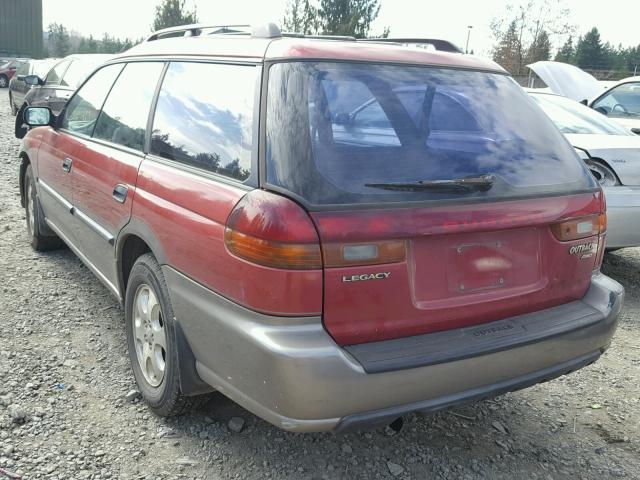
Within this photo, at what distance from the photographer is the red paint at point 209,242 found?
7.15ft

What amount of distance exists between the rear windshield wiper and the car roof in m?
0.59

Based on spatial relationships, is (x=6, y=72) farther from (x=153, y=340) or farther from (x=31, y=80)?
(x=153, y=340)

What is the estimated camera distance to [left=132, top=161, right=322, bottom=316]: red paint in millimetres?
2180

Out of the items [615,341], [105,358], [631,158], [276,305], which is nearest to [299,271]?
[276,305]

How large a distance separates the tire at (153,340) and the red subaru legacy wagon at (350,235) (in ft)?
0.04

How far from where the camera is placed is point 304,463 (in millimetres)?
2768

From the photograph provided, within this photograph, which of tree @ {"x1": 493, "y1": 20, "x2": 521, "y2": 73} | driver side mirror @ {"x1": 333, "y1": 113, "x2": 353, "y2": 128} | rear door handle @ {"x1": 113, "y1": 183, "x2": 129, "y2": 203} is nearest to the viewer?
driver side mirror @ {"x1": 333, "y1": 113, "x2": 353, "y2": 128}

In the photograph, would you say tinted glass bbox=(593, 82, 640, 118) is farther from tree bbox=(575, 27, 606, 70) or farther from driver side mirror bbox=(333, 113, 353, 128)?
tree bbox=(575, 27, 606, 70)

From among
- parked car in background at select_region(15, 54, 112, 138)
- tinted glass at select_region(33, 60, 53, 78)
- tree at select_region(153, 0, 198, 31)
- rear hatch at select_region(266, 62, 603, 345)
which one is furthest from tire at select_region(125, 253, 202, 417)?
tree at select_region(153, 0, 198, 31)

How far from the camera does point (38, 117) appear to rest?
4578 mm

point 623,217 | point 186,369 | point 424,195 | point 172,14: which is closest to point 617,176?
point 623,217

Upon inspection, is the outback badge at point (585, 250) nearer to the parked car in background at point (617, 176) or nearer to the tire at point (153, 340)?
the tire at point (153, 340)

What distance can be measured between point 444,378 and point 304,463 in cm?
82

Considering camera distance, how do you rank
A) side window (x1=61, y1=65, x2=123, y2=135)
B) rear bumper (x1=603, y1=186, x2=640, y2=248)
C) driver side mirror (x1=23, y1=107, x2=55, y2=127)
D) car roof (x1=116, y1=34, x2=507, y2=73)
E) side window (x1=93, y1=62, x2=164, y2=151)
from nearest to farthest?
1. car roof (x1=116, y1=34, x2=507, y2=73)
2. side window (x1=93, y1=62, x2=164, y2=151)
3. side window (x1=61, y1=65, x2=123, y2=135)
4. driver side mirror (x1=23, y1=107, x2=55, y2=127)
5. rear bumper (x1=603, y1=186, x2=640, y2=248)
